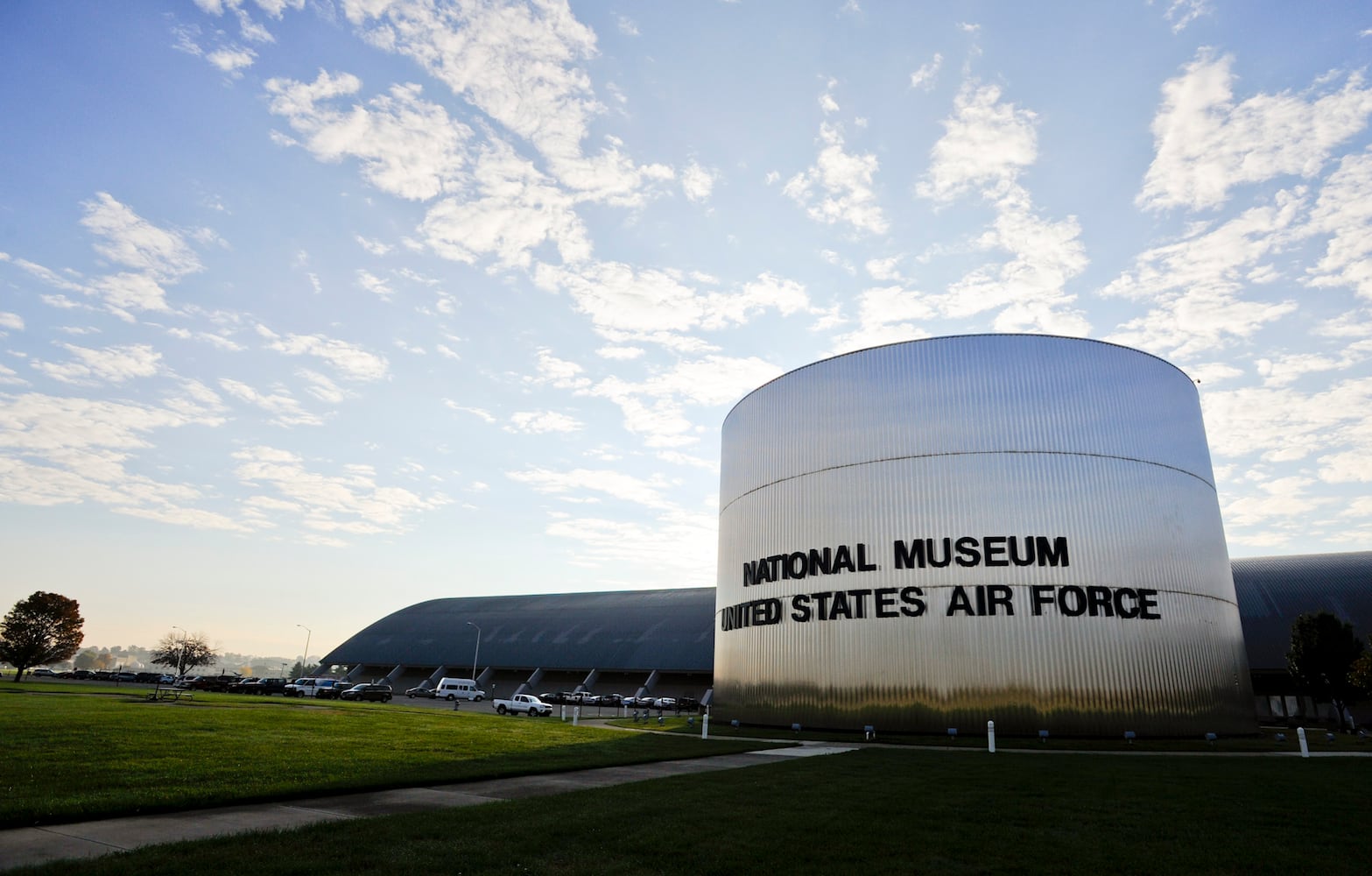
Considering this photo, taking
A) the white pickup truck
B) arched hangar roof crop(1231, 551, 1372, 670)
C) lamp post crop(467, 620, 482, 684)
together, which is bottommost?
the white pickup truck

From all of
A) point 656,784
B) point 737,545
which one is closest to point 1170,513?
point 737,545

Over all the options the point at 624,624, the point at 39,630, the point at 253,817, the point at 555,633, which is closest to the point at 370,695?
the point at 555,633

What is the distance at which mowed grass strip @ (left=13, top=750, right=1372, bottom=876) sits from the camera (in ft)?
28.3

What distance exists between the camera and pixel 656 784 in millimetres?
15664

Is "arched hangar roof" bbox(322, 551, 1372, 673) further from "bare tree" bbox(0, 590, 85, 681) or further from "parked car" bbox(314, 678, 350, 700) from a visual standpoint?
"bare tree" bbox(0, 590, 85, 681)

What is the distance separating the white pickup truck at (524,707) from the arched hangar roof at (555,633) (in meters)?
21.8

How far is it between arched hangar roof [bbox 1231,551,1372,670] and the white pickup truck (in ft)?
166

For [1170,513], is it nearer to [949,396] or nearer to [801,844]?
[949,396]

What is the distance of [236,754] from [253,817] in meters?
8.04

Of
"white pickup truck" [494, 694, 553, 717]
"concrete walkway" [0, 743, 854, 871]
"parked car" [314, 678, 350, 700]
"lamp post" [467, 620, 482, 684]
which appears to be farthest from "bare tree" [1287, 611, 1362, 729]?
"lamp post" [467, 620, 482, 684]

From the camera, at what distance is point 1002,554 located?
35188mm

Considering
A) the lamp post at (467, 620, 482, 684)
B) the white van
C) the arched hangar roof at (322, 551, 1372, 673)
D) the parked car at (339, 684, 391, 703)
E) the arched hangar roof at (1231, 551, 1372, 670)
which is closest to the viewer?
the arched hangar roof at (1231, 551, 1372, 670)

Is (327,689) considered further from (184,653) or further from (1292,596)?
(1292,596)

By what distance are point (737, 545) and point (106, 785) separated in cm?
3705
